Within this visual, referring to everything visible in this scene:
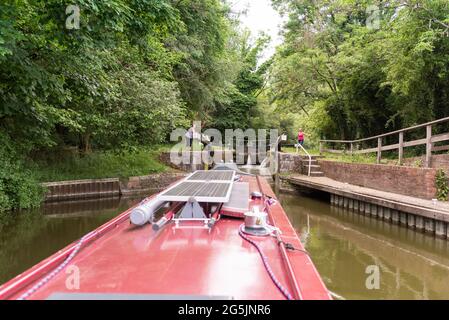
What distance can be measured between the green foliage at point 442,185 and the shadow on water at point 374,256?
99 cm

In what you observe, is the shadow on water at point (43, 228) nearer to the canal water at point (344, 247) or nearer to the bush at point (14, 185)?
the canal water at point (344, 247)

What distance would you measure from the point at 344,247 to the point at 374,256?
1.92 ft

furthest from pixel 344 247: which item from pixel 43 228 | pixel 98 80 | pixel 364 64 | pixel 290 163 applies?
pixel 290 163

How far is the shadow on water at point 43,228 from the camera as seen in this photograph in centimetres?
458

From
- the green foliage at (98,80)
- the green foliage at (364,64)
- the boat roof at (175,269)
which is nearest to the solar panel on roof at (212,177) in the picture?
the boat roof at (175,269)

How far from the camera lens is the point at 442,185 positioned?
21.6ft

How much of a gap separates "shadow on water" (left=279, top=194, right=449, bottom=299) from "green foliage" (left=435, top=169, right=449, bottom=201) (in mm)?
985

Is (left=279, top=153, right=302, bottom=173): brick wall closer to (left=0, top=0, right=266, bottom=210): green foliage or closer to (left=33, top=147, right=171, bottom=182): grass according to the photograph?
(left=0, top=0, right=266, bottom=210): green foliage

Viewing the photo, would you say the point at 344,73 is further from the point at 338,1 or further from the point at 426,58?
the point at 426,58

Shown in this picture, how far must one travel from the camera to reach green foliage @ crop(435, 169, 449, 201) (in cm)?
652

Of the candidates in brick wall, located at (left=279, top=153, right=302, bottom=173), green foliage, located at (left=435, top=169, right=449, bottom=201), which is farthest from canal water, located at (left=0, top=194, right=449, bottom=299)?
brick wall, located at (left=279, top=153, right=302, bottom=173)

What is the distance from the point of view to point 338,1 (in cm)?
1274
